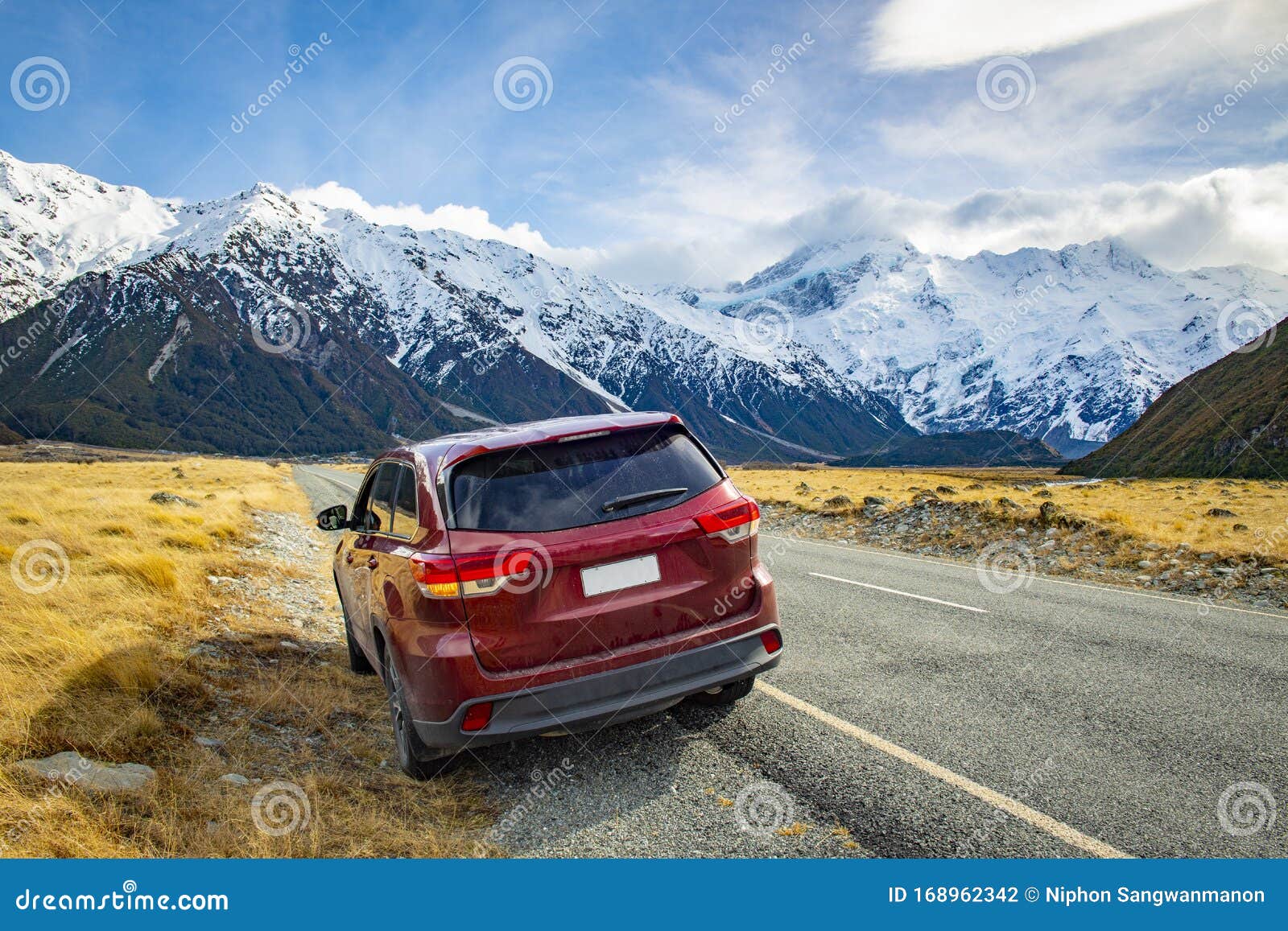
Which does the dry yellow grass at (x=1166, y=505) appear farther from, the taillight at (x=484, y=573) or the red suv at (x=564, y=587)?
the taillight at (x=484, y=573)

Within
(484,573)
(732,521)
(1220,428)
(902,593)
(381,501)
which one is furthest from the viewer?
(1220,428)

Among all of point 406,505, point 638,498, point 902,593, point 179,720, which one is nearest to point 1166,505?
point 902,593

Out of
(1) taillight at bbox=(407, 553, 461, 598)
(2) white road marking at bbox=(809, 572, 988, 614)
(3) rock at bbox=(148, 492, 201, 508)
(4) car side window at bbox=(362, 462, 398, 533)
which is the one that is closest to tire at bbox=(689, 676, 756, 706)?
(1) taillight at bbox=(407, 553, 461, 598)

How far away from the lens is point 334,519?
18.1 ft

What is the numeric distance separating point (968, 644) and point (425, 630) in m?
4.78

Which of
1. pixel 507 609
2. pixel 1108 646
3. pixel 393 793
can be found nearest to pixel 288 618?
pixel 393 793

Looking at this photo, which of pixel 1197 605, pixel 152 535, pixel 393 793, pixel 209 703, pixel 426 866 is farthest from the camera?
pixel 152 535

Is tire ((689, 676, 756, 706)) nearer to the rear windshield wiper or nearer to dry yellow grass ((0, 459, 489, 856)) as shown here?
the rear windshield wiper

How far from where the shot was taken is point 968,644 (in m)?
6.23

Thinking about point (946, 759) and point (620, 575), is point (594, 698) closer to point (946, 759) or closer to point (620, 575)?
point (620, 575)

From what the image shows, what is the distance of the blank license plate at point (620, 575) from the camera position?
3.59 metres

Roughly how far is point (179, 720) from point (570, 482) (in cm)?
292

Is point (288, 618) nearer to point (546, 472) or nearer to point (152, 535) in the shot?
point (152, 535)

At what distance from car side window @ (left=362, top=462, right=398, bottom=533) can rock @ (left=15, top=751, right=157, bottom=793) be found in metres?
1.76
